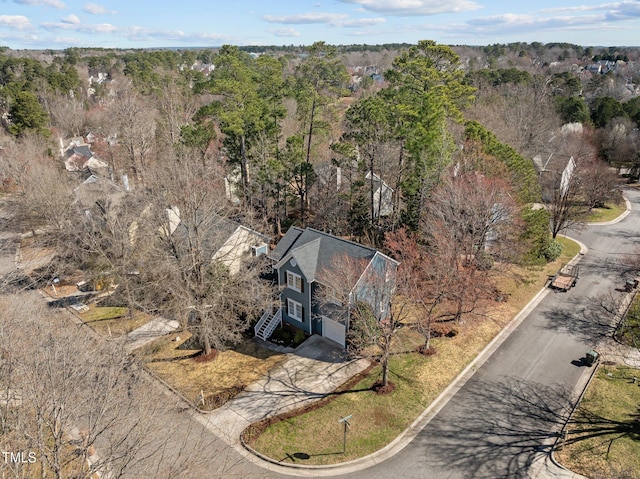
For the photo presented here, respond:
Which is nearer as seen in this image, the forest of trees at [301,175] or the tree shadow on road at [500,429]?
the tree shadow on road at [500,429]

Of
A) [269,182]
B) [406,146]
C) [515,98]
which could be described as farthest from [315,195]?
[515,98]

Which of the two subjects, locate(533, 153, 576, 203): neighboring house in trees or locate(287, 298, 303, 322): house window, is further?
locate(533, 153, 576, 203): neighboring house in trees

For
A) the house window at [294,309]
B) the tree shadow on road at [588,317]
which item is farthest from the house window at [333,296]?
the tree shadow on road at [588,317]

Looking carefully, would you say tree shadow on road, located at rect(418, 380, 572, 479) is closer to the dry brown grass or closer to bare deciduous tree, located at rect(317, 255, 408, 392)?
bare deciduous tree, located at rect(317, 255, 408, 392)

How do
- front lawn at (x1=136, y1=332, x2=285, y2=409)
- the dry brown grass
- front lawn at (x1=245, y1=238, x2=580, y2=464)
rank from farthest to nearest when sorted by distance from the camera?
the dry brown grass → front lawn at (x1=136, y1=332, x2=285, y2=409) → front lawn at (x1=245, y1=238, x2=580, y2=464)

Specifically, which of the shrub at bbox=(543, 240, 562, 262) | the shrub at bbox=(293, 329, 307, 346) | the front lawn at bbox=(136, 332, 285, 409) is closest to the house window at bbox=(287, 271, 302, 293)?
the shrub at bbox=(293, 329, 307, 346)

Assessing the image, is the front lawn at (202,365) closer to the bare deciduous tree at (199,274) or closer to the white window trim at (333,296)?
the bare deciduous tree at (199,274)

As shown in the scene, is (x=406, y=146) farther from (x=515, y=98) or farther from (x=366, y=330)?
(x=515, y=98)
